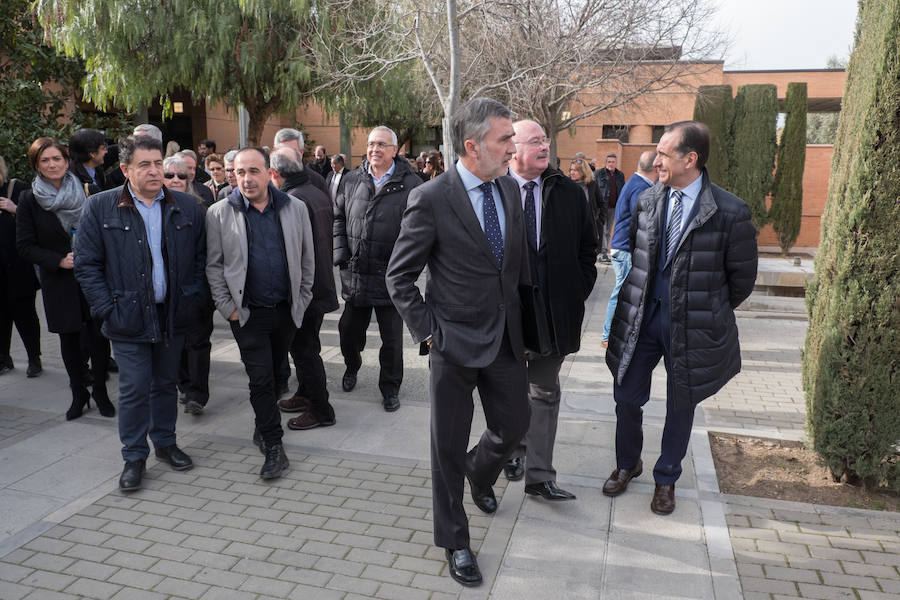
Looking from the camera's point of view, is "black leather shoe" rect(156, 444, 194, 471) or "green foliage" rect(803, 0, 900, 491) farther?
"black leather shoe" rect(156, 444, 194, 471)

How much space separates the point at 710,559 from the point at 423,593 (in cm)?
141

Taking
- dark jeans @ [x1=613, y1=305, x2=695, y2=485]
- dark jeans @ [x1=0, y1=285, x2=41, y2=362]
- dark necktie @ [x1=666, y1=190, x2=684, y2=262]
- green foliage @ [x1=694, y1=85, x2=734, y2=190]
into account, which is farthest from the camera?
green foliage @ [x1=694, y1=85, x2=734, y2=190]

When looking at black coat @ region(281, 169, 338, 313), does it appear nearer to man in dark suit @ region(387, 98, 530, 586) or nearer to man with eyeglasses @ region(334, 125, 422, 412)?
man with eyeglasses @ region(334, 125, 422, 412)

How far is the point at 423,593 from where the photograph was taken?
311 centimetres

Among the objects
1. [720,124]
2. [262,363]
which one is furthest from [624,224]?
[720,124]

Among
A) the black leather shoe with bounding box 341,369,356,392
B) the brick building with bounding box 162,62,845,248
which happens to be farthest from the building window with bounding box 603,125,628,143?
the black leather shoe with bounding box 341,369,356,392

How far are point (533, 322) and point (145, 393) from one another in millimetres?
2388

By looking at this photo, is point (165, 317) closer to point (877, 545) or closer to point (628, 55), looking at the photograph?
point (877, 545)

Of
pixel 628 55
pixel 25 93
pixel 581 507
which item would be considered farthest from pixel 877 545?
pixel 628 55

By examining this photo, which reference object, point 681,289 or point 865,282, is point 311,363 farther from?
point 865,282

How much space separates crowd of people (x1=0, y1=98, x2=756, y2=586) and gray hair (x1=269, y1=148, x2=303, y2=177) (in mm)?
14

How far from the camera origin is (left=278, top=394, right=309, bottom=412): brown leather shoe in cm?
552

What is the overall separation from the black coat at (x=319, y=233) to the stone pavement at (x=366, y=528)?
93 cm

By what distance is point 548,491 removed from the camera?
396 cm
